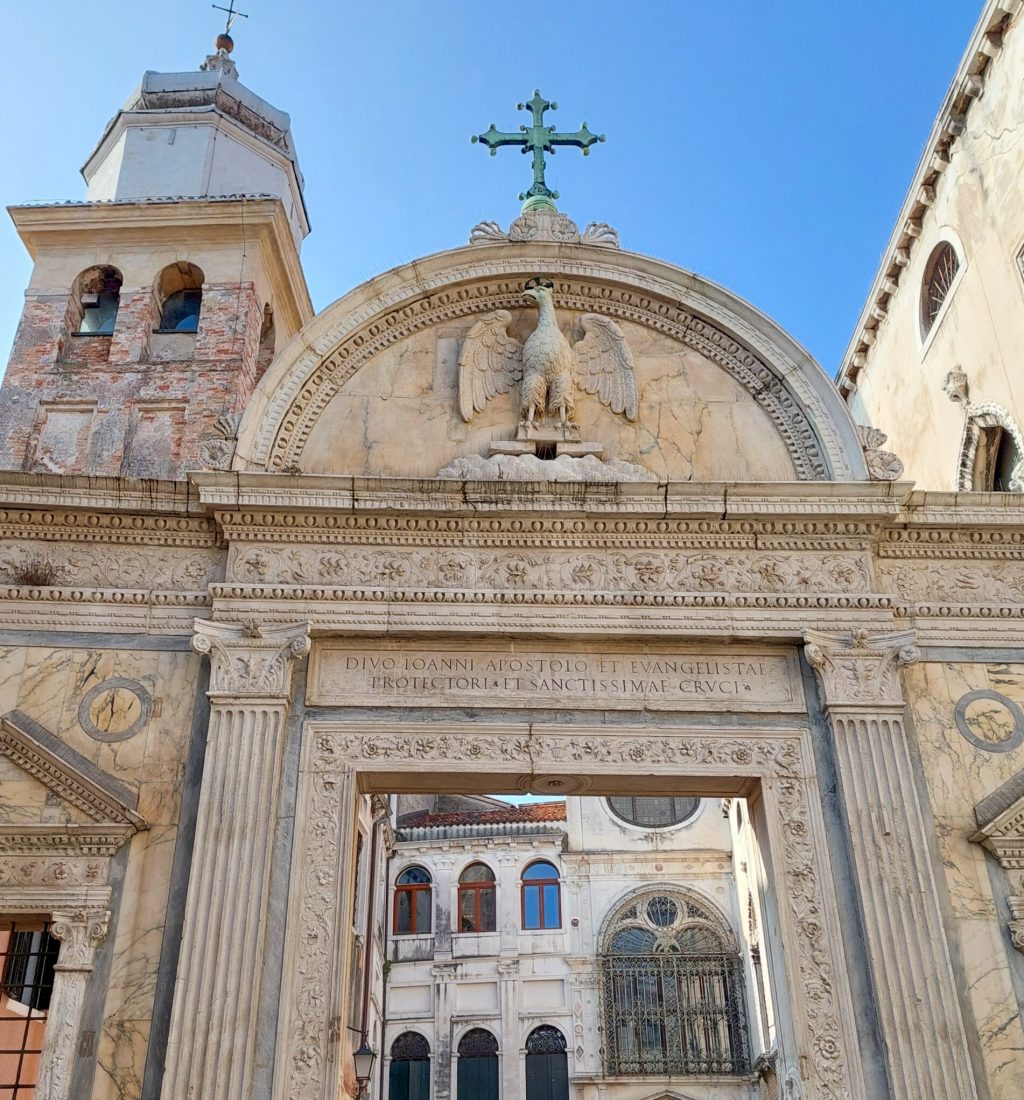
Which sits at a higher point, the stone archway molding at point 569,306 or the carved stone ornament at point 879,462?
the stone archway molding at point 569,306

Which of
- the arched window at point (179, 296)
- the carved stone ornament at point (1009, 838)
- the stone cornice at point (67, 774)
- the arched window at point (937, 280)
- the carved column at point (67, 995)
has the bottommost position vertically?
the carved column at point (67, 995)

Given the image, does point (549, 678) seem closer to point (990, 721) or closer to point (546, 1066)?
point (990, 721)

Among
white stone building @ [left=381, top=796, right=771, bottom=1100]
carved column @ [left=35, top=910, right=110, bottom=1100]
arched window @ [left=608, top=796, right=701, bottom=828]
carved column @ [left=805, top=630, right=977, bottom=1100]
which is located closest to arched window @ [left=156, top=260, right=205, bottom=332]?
carved column @ [left=35, top=910, right=110, bottom=1100]

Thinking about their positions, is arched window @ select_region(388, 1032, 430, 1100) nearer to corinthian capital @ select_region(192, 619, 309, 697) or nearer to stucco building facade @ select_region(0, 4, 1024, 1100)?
stucco building facade @ select_region(0, 4, 1024, 1100)

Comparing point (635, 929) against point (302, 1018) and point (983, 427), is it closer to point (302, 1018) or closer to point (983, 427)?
point (983, 427)

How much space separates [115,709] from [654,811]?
2612cm

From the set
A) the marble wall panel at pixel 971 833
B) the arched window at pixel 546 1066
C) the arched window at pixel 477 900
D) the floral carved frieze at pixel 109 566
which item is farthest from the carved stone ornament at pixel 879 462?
the arched window at pixel 477 900

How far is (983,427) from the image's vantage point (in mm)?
15133

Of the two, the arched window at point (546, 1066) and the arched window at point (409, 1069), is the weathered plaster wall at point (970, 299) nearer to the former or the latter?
the arched window at point (546, 1066)

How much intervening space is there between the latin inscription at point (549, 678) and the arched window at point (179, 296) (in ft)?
37.2

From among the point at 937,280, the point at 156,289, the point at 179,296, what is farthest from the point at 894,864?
the point at 179,296

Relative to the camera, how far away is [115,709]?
30.3 feet

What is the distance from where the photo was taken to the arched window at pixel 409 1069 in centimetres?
2878

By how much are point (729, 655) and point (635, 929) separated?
23.7 meters
